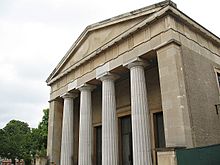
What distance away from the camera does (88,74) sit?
58.2ft

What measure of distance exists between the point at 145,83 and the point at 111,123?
124 inches

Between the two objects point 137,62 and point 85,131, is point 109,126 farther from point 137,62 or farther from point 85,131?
point 137,62

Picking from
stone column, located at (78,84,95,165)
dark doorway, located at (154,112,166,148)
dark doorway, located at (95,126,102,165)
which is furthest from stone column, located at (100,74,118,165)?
dark doorway, located at (95,126,102,165)

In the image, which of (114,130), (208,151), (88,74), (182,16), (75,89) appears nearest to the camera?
(208,151)

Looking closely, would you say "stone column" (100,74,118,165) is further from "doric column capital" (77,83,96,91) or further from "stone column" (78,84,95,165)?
"stone column" (78,84,95,165)

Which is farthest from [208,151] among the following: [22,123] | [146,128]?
[22,123]

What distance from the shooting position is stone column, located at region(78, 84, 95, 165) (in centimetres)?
1667

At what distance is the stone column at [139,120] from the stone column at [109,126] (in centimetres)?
210

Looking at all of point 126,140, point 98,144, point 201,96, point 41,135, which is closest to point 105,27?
point 201,96

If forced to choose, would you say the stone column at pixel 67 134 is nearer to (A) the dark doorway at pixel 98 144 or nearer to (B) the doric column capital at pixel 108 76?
(A) the dark doorway at pixel 98 144

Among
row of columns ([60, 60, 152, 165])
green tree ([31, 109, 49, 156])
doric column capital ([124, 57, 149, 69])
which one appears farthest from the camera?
green tree ([31, 109, 49, 156])

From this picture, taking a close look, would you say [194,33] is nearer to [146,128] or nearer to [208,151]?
[146,128]

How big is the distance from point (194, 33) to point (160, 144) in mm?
6989

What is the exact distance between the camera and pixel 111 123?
49.3 feet
